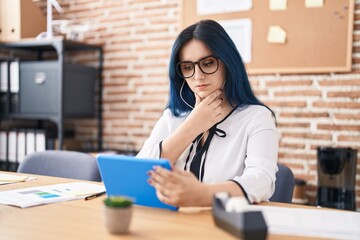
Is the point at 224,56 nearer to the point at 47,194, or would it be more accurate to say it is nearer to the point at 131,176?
the point at 131,176

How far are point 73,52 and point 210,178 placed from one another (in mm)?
2436

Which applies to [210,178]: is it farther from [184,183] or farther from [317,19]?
[317,19]

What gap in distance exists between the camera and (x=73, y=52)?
135 inches

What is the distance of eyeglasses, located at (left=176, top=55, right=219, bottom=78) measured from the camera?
1406mm

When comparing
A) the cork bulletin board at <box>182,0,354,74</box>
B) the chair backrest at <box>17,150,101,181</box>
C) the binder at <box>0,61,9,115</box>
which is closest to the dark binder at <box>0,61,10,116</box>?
the binder at <box>0,61,9,115</box>

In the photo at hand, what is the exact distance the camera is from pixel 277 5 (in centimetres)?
261

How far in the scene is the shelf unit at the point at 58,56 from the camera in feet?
9.47

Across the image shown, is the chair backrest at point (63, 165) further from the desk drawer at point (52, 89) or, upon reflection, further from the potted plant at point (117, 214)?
the desk drawer at point (52, 89)

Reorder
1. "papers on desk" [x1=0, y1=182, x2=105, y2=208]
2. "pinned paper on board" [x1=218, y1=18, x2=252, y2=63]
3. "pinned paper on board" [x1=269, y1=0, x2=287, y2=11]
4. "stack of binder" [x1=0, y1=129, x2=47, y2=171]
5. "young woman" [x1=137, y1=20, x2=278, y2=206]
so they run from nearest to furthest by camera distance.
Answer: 1. "papers on desk" [x1=0, y1=182, x2=105, y2=208]
2. "young woman" [x1=137, y1=20, x2=278, y2=206]
3. "pinned paper on board" [x1=269, y1=0, x2=287, y2=11]
4. "pinned paper on board" [x1=218, y1=18, x2=252, y2=63]
5. "stack of binder" [x1=0, y1=129, x2=47, y2=171]

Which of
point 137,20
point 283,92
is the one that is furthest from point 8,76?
point 283,92

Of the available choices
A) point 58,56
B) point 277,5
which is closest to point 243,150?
point 277,5

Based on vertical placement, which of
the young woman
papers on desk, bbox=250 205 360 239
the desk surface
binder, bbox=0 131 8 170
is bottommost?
binder, bbox=0 131 8 170

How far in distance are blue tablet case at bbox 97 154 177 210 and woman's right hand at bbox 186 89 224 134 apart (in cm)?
39

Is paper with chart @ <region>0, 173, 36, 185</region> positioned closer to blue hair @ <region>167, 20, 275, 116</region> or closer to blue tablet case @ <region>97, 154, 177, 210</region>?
blue tablet case @ <region>97, 154, 177, 210</region>
